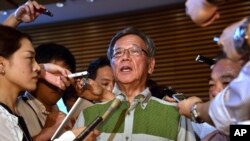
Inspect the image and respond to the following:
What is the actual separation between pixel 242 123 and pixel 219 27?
434cm

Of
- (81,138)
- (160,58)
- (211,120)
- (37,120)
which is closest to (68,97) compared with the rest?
(37,120)

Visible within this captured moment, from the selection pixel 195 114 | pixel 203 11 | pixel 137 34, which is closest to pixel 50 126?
pixel 137 34

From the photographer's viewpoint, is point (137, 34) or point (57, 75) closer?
point (137, 34)

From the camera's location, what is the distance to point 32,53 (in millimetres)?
2135

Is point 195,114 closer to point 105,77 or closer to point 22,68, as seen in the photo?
point 22,68

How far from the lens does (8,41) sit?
2061 millimetres

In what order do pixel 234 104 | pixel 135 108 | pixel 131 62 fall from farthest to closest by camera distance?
1. pixel 131 62
2. pixel 135 108
3. pixel 234 104

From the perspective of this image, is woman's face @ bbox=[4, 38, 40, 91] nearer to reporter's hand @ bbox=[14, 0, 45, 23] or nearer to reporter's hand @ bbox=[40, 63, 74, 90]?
reporter's hand @ bbox=[40, 63, 74, 90]

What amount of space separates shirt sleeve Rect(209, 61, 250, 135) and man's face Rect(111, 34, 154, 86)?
0.91m

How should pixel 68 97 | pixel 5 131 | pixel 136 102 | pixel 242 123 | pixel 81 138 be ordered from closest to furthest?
pixel 242 123 < pixel 81 138 < pixel 5 131 < pixel 136 102 < pixel 68 97

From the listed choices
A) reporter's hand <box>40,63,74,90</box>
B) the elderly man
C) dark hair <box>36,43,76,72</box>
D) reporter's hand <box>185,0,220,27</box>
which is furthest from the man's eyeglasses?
reporter's hand <box>185,0,220,27</box>

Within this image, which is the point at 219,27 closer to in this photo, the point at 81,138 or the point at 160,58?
the point at 160,58

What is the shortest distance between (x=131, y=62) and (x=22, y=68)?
0.65 meters

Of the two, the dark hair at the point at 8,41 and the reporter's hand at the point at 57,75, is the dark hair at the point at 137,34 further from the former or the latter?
the dark hair at the point at 8,41
